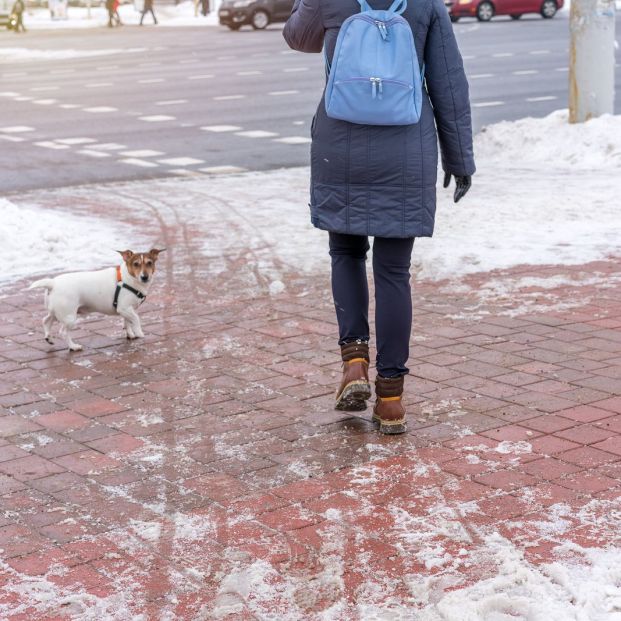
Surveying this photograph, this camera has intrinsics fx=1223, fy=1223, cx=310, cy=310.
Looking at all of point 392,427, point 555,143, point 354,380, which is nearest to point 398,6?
point 354,380

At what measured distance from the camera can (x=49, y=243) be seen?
28.3 feet

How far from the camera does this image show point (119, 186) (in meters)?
12.0

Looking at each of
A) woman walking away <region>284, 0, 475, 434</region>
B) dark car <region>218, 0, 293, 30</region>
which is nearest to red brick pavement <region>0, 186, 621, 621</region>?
woman walking away <region>284, 0, 475, 434</region>

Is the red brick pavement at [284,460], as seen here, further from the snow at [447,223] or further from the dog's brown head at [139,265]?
the snow at [447,223]

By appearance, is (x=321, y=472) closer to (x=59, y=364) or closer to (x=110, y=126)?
(x=59, y=364)

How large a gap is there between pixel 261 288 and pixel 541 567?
13.7 ft

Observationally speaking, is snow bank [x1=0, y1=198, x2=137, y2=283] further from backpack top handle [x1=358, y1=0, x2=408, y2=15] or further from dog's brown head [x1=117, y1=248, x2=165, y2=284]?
backpack top handle [x1=358, y1=0, x2=408, y2=15]

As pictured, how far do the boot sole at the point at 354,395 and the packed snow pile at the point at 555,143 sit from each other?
7262 millimetres

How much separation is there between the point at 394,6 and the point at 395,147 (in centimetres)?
53

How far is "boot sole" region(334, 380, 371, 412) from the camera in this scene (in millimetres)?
5125

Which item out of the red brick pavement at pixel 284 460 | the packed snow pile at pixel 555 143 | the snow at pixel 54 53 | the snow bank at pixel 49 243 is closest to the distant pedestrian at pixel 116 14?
the snow at pixel 54 53

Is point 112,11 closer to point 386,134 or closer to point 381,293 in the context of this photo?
point 381,293

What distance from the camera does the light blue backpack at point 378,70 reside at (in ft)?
15.1

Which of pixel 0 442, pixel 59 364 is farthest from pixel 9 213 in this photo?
pixel 0 442
